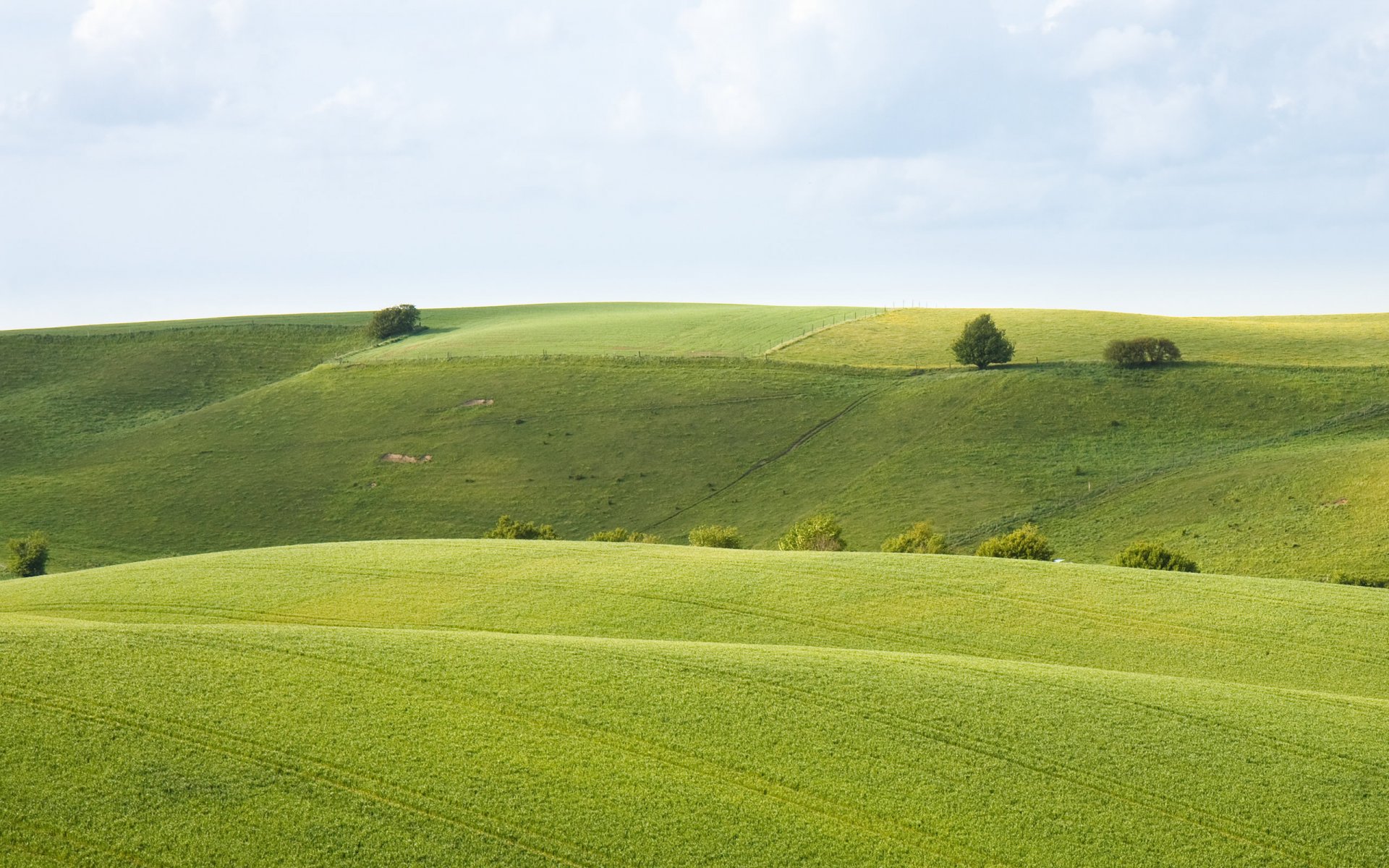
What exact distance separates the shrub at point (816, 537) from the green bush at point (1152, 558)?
36.3ft

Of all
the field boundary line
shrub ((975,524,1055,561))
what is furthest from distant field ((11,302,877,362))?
shrub ((975,524,1055,561))

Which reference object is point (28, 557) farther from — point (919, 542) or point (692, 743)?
point (692, 743)

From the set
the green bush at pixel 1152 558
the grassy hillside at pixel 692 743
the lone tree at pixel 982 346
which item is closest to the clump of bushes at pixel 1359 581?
the green bush at pixel 1152 558

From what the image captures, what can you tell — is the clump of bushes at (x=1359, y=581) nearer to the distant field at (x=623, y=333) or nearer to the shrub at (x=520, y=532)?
the shrub at (x=520, y=532)

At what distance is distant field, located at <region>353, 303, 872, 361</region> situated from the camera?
308 ft

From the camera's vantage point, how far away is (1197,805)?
58.6 feet

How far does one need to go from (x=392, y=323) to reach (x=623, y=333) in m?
25.7

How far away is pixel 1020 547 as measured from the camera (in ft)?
144

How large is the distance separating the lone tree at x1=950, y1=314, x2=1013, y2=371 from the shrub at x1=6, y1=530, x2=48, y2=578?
5706cm

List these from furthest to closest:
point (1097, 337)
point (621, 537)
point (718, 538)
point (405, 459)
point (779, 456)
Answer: point (1097, 337) → point (405, 459) → point (779, 456) → point (621, 537) → point (718, 538)

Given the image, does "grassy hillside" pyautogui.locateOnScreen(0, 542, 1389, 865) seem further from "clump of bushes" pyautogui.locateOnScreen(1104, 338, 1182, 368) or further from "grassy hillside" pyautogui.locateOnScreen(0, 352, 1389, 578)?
"clump of bushes" pyautogui.locateOnScreen(1104, 338, 1182, 368)

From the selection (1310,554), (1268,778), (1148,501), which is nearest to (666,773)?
(1268,778)

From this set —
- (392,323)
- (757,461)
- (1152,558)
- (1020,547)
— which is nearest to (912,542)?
(1020,547)

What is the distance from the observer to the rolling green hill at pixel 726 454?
54.8 meters
